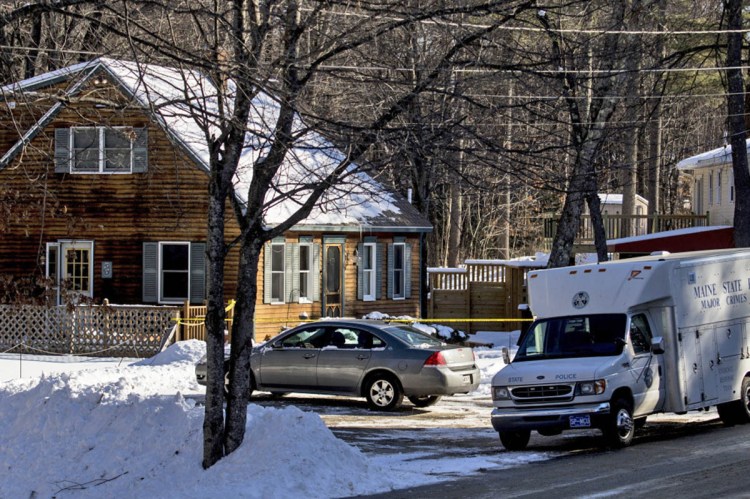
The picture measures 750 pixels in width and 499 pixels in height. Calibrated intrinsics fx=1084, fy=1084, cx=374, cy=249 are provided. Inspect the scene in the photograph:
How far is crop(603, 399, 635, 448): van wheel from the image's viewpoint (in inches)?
584

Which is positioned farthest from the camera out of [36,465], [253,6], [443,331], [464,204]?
[464,204]

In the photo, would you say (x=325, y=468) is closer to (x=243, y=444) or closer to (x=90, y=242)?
(x=243, y=444)

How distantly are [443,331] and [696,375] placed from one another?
14.4 m

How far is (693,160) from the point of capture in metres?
44.0

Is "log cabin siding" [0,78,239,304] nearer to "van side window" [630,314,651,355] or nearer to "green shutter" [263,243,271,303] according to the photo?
"green shutter" [263,243,271,303]


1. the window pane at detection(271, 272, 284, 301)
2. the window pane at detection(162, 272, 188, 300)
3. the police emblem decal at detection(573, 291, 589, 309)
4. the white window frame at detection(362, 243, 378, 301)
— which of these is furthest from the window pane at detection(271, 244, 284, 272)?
the police emblem decal at detection(573, 291, 589, 309)

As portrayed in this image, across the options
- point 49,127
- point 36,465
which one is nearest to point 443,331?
point 49,127

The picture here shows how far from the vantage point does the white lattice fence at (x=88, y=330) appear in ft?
95.6

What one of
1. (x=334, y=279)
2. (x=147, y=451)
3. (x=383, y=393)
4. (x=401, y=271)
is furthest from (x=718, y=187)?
(x=147, y=451)

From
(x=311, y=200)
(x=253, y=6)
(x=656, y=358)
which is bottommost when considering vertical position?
(x=656, y=358)

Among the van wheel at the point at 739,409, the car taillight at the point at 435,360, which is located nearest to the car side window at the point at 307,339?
the car taillight at the point at 435,360

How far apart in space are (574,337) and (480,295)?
21106 millimetres

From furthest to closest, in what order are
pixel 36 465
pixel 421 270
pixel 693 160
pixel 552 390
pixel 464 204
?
pixel 464 204, pixel 693 160, pixel 421 270, pixel 552 390, pixel 36 465

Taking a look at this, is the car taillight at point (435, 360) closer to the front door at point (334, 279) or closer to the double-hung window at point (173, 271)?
the double-hung window at point (173, 271)
